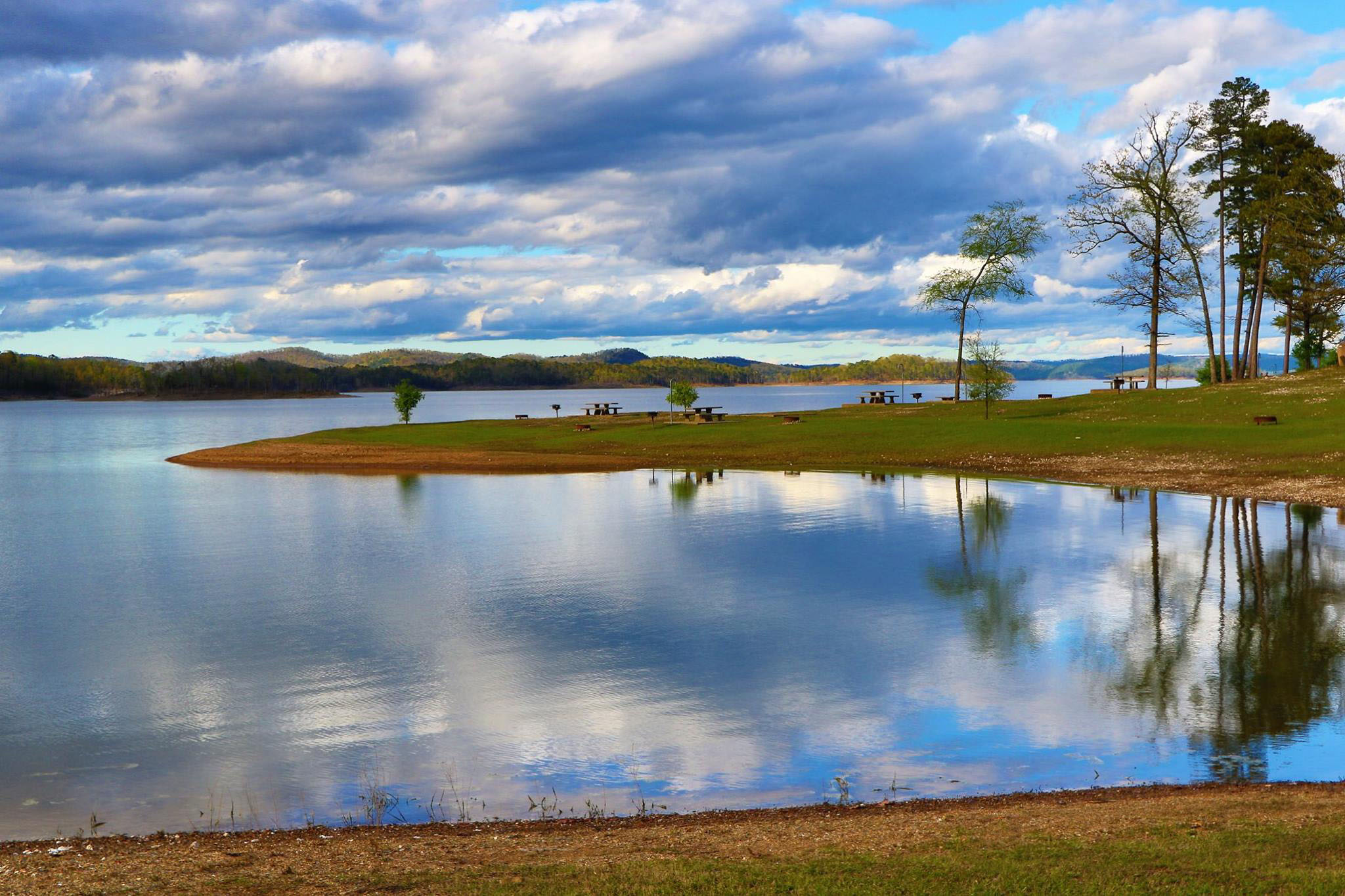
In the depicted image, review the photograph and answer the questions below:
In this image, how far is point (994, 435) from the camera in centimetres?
5803

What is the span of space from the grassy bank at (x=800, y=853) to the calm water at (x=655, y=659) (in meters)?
1.25

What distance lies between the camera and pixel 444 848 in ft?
33.1

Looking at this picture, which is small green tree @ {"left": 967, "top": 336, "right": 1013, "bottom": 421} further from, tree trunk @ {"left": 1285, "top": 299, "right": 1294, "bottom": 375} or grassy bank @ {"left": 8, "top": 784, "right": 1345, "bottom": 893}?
grassy bank @ {"left": 8, "top": 784, "right": 1345, "bottom": 893}

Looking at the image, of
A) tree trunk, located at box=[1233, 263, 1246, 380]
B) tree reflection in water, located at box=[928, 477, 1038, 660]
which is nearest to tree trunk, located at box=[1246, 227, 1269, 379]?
tree trunk, located at box=[1233, 263, 1246, 380]

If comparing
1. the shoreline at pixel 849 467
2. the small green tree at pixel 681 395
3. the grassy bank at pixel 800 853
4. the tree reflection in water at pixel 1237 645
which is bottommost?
the tree reflection in water at pixel 1237 645

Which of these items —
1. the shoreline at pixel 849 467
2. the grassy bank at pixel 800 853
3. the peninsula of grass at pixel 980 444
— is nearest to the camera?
the grassy bank at pixel 800 853

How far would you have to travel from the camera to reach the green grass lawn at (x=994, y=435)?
4891cm

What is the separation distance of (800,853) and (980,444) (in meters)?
49.2

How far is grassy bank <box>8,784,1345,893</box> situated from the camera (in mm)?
8547

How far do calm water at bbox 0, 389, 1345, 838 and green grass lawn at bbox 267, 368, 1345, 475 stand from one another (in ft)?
42.5

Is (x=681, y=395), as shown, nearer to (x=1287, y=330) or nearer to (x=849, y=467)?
(x=849, y=467)

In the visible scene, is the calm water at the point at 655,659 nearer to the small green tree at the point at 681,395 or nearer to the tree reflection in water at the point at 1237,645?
the tree reflection in water at the point at 1237,645

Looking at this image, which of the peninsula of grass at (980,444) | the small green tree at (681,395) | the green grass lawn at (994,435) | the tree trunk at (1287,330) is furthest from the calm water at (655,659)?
the tree trunk at (1287,330)

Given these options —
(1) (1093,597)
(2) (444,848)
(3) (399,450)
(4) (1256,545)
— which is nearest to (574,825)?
(2) (444,848)
